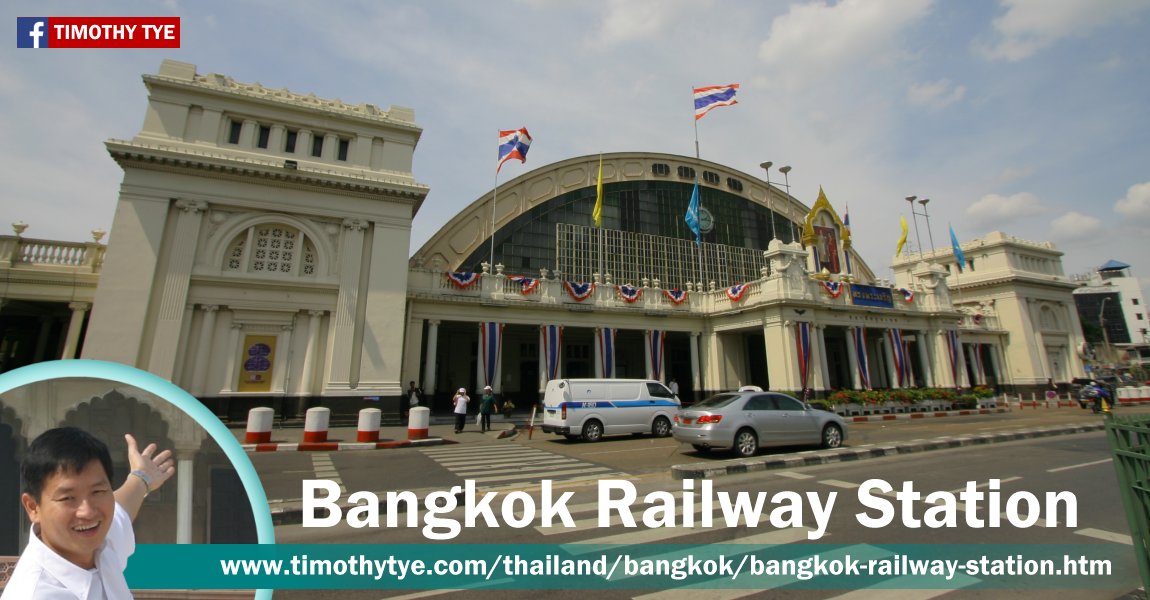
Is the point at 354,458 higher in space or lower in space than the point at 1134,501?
lower

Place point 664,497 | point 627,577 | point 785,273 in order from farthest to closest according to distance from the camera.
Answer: point 785,273
point 664,497
point 627,577

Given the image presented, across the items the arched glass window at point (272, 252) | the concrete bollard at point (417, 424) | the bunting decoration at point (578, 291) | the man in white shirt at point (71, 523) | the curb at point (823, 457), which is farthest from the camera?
the bunting decoration at point (578, 291)

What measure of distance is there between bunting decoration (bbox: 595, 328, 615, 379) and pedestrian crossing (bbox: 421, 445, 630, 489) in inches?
453

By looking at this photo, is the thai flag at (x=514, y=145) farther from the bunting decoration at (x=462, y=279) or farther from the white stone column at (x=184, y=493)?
the white stone column at (x=184, y=493)

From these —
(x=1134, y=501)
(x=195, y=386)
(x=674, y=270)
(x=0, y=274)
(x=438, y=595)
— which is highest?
(x=674, y=270)

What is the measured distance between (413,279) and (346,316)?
3.77 m

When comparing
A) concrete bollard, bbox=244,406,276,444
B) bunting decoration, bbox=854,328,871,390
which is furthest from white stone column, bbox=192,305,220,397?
bunting decoration, bbox=854,328,871,390

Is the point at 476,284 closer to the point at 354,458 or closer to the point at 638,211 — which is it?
the point at 354,458

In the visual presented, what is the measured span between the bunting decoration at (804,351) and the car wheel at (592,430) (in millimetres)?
14669

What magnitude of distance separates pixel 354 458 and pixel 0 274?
794 inches

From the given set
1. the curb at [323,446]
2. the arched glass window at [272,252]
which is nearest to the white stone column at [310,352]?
the arched glass window at [272,252]

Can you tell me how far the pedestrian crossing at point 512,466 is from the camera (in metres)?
9.72

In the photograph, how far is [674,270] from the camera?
115 feet

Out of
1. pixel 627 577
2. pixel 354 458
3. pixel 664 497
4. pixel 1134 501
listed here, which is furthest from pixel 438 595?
pixel 354 458
